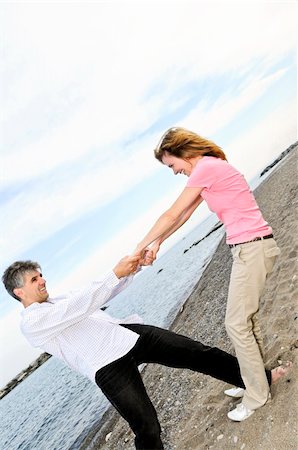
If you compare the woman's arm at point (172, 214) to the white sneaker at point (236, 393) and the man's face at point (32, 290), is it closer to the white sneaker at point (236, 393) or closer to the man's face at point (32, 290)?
the man's face at point (32, 290)

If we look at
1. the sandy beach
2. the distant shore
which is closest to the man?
the sandy beach

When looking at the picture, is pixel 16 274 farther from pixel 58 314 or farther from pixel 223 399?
pixel 223 399

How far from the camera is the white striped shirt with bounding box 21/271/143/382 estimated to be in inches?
145

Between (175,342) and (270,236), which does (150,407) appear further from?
(270,236)

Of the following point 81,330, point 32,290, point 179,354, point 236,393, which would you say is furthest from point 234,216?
point 236,393

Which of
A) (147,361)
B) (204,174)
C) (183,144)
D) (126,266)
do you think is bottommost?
(147,361)

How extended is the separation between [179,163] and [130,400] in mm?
2490

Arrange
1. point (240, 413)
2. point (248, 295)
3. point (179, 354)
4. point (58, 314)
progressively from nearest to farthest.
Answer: point (58, 314), point (248, 295), point (179, 354), point (240, 413)

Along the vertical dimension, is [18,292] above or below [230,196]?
above

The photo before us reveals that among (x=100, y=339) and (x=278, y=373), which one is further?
(x=278, y=373)

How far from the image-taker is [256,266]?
407cm

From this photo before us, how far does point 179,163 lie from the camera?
4.16m

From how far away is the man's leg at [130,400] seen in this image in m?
3.82

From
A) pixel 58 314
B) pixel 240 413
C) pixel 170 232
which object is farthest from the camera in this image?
pixel 170 232
